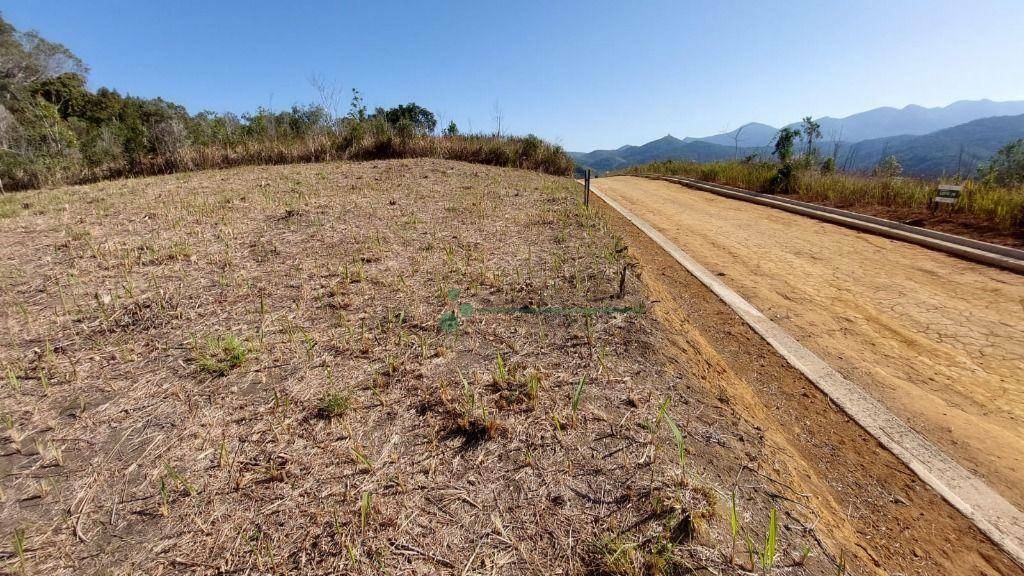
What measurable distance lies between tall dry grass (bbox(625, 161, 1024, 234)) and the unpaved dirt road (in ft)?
6.23

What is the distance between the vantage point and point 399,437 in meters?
1.93

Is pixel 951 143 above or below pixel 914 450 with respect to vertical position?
above

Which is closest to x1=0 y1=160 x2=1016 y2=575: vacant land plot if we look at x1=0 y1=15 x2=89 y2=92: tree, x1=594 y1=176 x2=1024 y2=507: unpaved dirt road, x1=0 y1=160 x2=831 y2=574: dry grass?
x1=0 y1=160 x2=831 y2=574: dry grass

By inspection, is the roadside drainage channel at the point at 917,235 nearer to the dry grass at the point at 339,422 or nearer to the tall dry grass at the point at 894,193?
the tall dry grass at the point at 894,193

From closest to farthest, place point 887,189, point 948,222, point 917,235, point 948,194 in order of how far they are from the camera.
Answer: point 917,235, point 948,222, point 948,194, point 887,189

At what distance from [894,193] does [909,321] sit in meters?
6.71

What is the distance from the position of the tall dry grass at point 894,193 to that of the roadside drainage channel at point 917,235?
0.99 metres

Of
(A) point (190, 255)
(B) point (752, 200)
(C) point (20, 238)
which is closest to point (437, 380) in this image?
(A) point (190, 255)

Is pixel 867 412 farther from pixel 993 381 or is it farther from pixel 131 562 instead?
pixel 131 562

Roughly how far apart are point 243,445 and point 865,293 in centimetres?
568

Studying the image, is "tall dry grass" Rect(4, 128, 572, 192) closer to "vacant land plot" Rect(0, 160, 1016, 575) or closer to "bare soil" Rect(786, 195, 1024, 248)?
"vacant land plot" Rect(0, 160, 1016, 575)

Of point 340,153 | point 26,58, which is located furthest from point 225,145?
point 26,58

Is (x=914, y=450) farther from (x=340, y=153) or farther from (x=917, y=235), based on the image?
(x=340, y=153)

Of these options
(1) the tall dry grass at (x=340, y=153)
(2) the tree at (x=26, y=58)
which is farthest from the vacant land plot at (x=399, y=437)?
(2) the tree at (x=26, y=58)
